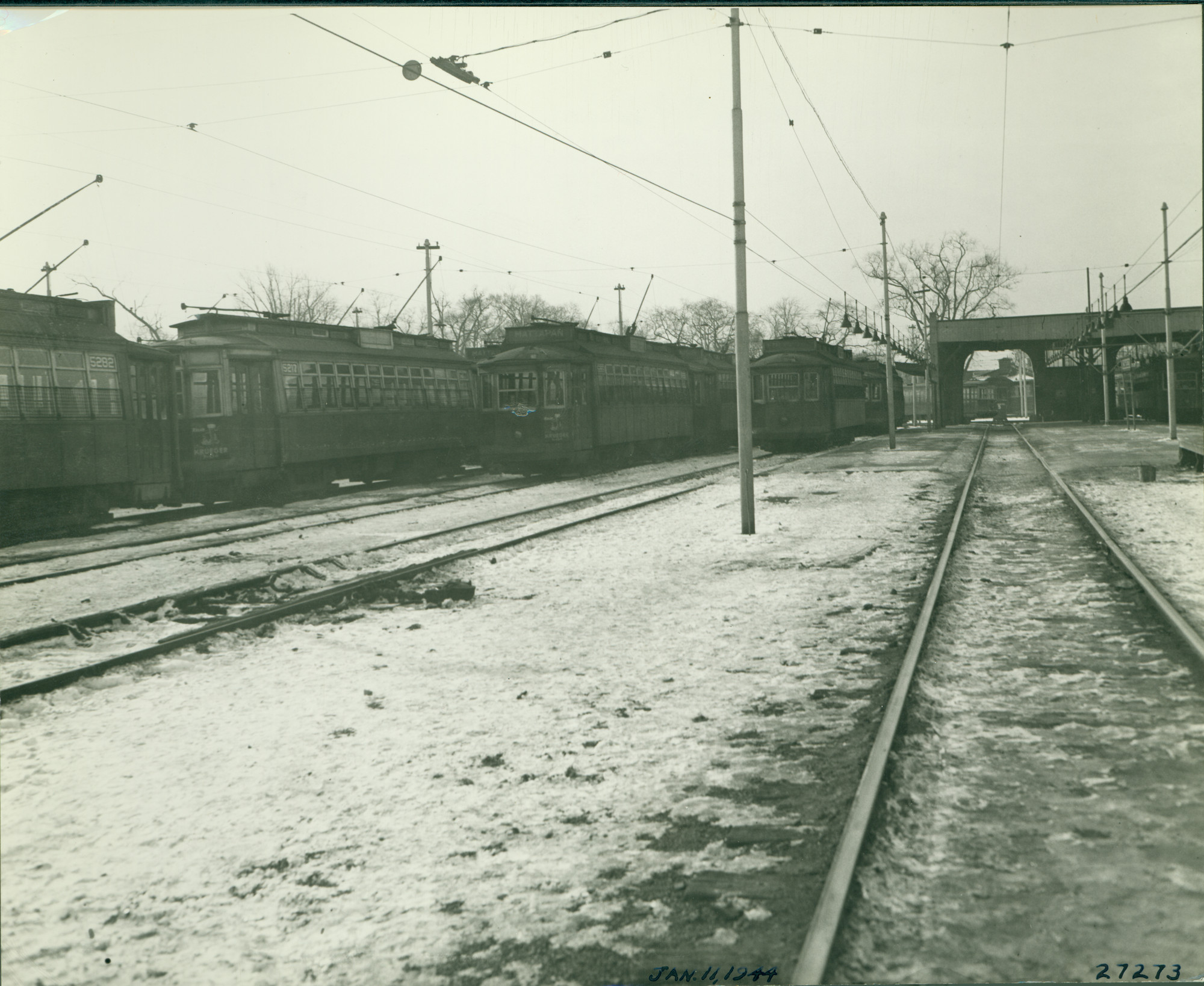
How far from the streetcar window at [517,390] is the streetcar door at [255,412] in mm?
5399

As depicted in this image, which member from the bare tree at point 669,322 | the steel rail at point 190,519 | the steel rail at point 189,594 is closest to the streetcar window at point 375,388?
the steel rail at point 190,519

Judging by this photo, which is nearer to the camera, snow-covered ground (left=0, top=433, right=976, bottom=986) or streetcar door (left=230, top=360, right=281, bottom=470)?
snow-covered ground (left=0, top=433, right=976, bottom=986)

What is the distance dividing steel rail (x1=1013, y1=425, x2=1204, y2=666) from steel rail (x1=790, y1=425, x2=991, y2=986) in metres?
1.50

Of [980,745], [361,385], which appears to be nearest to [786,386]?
[361,385]

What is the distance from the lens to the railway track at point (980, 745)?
266cm

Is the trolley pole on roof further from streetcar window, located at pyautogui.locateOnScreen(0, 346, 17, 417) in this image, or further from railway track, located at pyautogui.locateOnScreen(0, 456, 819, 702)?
streetcar window, located at pyautogui.locateOnScreen(0, 346, 17, 417)

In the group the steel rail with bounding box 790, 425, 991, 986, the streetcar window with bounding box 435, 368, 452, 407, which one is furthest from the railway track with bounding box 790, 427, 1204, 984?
the streetcar window with bounding box 435, 368, 452, 407

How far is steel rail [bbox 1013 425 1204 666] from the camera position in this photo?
18.8ft

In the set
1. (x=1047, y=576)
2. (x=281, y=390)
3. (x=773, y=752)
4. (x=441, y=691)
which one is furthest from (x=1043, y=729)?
(x=281, y=390)

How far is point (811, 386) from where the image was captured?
92.9 feet

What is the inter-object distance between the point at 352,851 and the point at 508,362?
694 inches

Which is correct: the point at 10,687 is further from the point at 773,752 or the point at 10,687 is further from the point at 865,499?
the point at 865,499

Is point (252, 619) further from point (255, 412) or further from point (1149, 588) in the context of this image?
point (255, 412)

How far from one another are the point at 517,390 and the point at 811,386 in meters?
11.2
